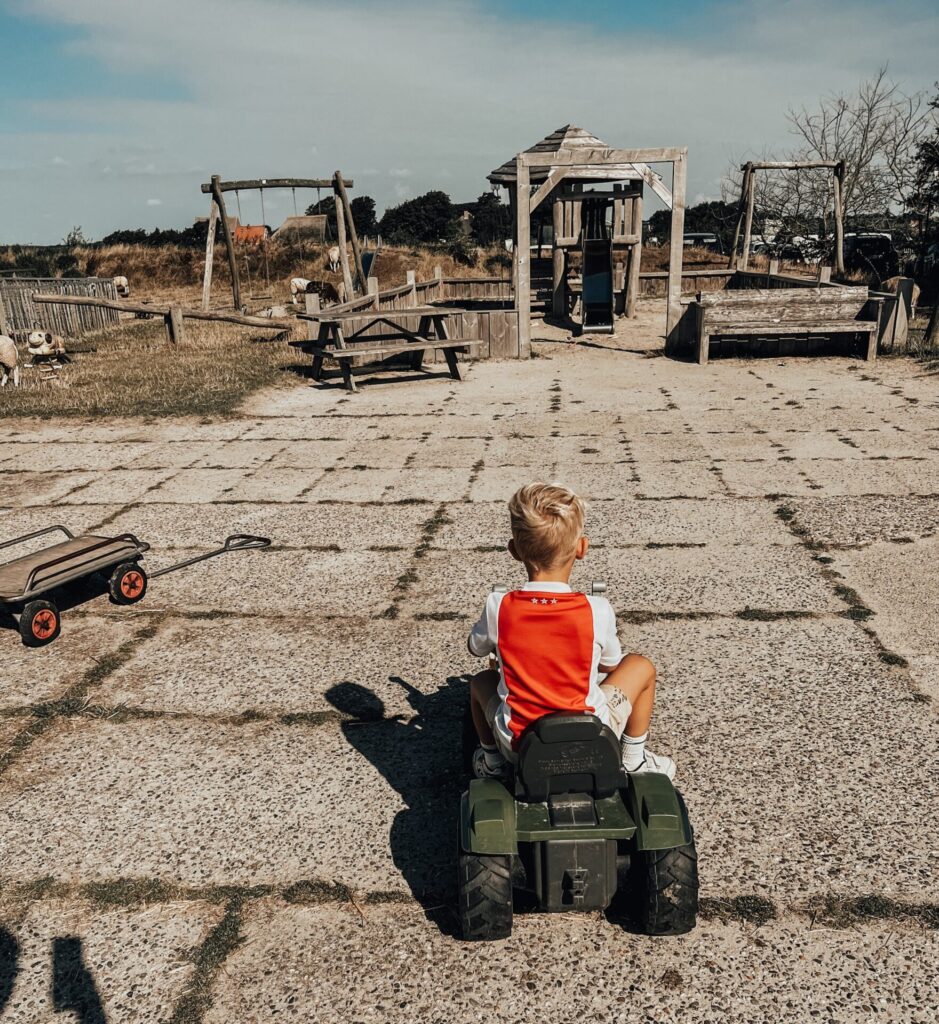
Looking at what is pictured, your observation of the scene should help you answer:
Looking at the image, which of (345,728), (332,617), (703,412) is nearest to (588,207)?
(703,412)

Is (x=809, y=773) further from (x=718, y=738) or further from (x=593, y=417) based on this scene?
A: (x=593, y=417)

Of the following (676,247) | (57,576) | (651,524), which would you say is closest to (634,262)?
(676,247)

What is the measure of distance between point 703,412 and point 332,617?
5.79m

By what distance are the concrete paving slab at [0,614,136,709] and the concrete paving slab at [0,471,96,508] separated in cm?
241

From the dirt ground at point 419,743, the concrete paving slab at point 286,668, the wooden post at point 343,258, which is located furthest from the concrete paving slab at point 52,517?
the wooden post at point 343,258

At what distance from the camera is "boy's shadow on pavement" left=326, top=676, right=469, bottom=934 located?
2.75 meters

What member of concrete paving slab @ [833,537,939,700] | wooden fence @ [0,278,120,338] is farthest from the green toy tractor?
wooden fence @ [0,278,120,338]

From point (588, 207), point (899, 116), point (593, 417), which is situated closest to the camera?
point (593, 417)

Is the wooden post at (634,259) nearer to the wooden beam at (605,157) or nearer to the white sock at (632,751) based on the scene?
the wooden beam at (605,157)

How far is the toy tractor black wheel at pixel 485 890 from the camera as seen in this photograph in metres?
2.34

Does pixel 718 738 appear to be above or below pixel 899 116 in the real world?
below

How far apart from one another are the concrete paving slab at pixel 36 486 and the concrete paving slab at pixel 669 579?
11.4 feet

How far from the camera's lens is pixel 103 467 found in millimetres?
7820

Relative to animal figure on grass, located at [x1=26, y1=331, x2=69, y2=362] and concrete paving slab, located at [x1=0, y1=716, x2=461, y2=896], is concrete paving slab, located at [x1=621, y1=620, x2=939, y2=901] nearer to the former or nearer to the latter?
concrete paving slab, located at [x1=0, y1=716, x2=461, y2=896]
